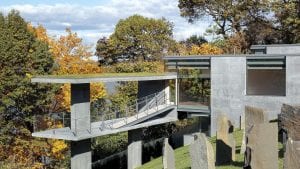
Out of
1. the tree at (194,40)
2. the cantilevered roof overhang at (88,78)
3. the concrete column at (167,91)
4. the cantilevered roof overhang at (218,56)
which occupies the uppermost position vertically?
the tree at (194,40)

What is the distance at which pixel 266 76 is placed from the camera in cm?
2909

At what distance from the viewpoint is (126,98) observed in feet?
141

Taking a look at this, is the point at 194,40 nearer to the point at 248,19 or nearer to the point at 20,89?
the point at 248,19

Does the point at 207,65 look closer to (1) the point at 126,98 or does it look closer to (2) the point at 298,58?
(2) the point at 298,58

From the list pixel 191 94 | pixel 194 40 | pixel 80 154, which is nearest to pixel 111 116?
pixel 80 154

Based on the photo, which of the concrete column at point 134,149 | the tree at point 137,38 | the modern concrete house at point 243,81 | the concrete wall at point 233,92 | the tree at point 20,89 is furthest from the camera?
the tree at point 137,38

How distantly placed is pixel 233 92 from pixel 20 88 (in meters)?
12.5

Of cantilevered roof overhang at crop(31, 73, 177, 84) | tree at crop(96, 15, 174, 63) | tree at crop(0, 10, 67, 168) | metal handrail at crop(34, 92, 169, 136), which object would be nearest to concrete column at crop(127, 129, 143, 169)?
metal handrail at crop(34, 92, 169, 136)

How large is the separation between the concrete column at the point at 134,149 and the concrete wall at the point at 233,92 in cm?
430

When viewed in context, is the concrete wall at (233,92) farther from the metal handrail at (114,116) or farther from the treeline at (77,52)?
the treeline at (77,52)

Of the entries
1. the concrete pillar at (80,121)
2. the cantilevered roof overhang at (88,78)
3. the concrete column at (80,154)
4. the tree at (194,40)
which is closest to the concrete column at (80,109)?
the concrete pillar at (80,121)

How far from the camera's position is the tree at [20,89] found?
31.2 m

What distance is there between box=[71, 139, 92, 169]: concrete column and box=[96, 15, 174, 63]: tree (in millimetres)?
41052

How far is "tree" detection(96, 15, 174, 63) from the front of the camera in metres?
68.0
